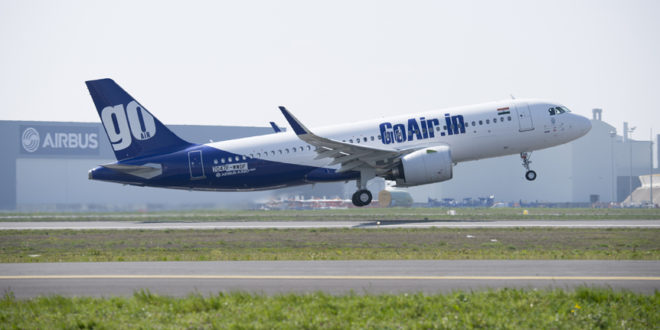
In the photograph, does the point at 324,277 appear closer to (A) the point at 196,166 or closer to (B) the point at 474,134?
(B) the point at 474,134

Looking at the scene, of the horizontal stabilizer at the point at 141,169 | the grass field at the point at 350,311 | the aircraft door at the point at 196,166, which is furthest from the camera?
the aircraft door at the point at 196,166

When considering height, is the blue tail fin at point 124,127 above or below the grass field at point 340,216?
above

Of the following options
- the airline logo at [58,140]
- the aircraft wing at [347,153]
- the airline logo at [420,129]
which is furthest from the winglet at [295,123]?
the airline logo at [58,140]

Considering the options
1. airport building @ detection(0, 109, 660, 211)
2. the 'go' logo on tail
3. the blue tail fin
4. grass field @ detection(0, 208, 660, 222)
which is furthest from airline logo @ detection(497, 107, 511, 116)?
airport building @ detection(0, 109, 660, 211)

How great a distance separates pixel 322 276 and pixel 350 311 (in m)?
4.29

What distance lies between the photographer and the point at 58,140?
326 feet

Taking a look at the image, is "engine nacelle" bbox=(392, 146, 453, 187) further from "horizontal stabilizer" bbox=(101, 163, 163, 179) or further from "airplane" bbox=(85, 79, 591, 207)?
"horizontal stabilizer" bbox=(101, 163, 163, 179)

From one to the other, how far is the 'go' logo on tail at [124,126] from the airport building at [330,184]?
27088 millimetres

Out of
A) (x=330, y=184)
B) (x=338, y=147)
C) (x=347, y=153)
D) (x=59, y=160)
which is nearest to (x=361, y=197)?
(x=347, y=153)

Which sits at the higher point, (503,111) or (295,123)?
(503,111)

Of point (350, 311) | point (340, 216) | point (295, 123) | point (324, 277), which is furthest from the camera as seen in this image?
point (340, 216)

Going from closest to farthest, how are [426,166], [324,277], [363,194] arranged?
[324,277]
[426,166]
[363,194]

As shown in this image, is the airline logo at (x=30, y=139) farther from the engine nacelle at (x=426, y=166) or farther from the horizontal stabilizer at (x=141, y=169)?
the engine nacelle at (x=426, y=166)

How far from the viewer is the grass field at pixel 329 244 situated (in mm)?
21406
